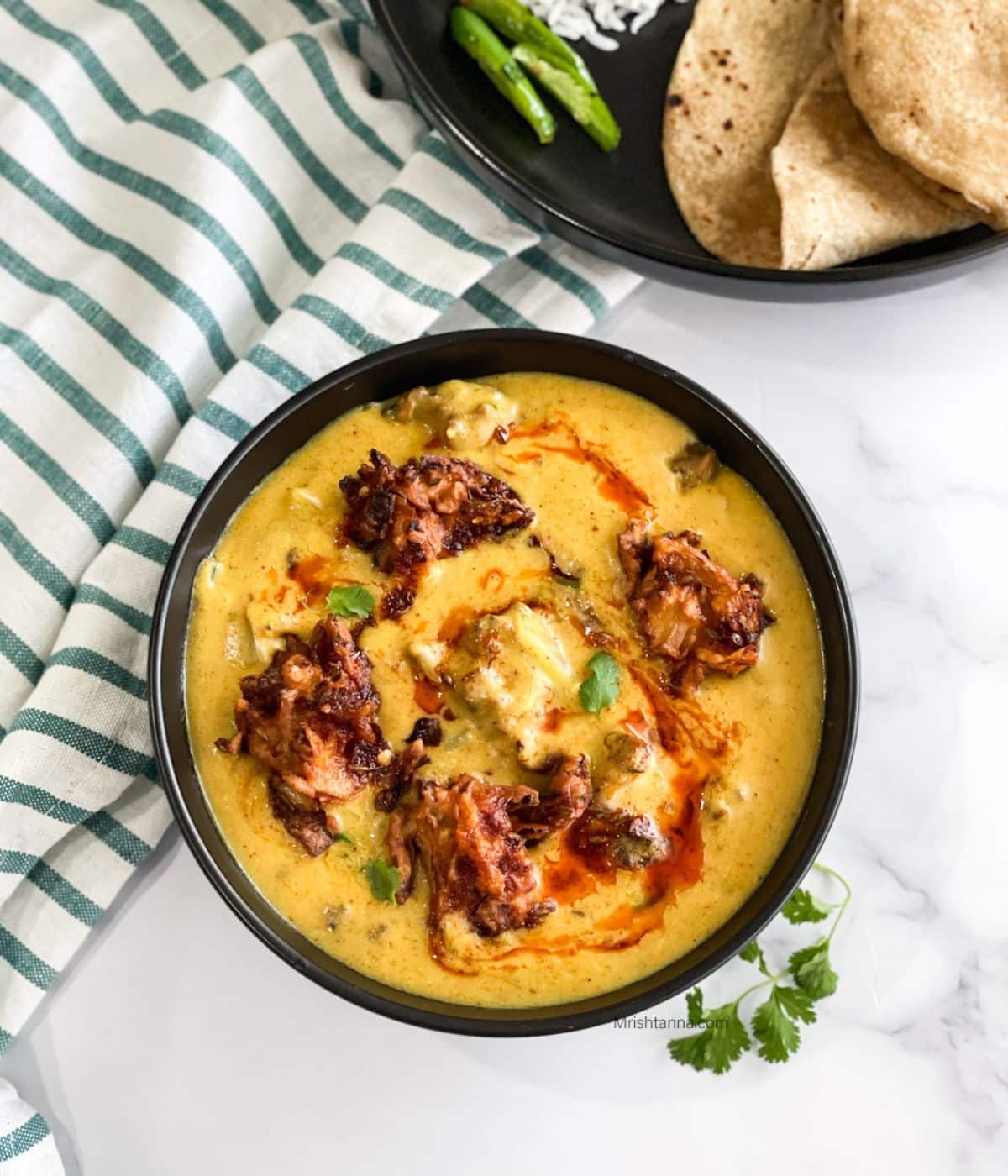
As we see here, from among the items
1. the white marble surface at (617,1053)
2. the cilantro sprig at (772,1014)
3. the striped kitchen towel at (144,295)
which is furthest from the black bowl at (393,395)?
the white marble surface at (617,1053)

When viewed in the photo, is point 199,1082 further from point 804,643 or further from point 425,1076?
point 804,643

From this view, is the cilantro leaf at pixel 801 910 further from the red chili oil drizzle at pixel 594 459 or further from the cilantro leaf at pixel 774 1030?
the red chili oil drizzle at pixel 594 459

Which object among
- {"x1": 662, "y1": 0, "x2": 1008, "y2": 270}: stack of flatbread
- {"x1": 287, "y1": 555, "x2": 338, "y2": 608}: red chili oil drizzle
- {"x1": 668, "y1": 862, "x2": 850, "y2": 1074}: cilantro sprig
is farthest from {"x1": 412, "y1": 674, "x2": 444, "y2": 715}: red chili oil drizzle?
{"x1": 662, "y1": 0, "x2": 1008, "y2": 270}: stack of flatbread

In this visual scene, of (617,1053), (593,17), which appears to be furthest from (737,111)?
(617,1053)

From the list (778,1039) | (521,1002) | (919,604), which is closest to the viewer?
(521,1002)

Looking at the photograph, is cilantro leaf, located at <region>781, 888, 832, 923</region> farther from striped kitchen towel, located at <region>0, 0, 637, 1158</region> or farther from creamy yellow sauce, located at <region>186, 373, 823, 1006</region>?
striped kitchen towel, located at <region>0, 0, 637, 1158</region>

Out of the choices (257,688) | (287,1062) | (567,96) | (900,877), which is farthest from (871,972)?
(567,96)

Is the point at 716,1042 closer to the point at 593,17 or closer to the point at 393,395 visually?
the point at 393,395

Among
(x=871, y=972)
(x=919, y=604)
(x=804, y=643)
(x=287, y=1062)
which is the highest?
(x=804, y=643)
